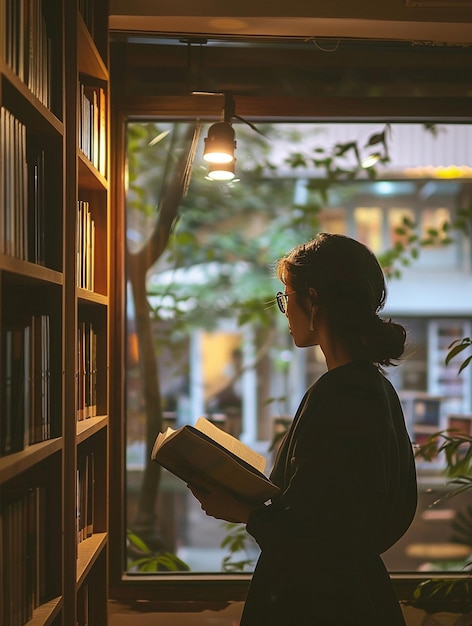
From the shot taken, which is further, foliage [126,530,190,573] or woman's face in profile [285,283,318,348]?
foliage [126,530,190,573]

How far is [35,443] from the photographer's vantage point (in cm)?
147

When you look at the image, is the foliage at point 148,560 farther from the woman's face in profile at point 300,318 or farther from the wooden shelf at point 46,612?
the woman's face in profile at point 300,318

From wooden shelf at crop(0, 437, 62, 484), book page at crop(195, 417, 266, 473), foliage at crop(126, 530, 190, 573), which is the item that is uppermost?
wooden shelf at crop(0, 437, 62, 484)

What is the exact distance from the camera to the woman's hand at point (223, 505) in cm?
172

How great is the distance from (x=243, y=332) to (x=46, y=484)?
7.40 ft

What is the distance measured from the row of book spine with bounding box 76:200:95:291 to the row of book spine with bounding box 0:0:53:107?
16.7 inches

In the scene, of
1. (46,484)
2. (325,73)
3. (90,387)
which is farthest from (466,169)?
(46,484)

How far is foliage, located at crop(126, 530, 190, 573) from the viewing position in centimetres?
278

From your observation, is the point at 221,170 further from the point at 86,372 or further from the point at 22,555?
the point at 22,555

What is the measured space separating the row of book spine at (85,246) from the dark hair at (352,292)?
23.3 inches

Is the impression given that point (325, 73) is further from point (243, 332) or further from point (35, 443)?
point (35, 443)

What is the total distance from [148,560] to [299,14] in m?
2.02

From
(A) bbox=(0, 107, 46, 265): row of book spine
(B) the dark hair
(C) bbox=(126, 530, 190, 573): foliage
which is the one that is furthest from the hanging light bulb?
(C) bbox=(126, 530, 190, 573): foliage

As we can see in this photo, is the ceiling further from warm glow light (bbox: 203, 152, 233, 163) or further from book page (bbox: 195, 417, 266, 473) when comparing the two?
book page (bbox: 195, 417, 266, 473)
